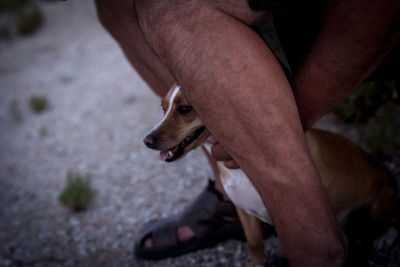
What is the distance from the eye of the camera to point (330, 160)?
4.38 ft

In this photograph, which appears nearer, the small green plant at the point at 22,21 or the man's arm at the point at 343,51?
the man's arm at the point at 343,51

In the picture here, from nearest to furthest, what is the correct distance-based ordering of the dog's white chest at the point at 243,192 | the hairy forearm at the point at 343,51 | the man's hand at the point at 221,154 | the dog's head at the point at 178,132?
the hairy forearm at the point at 343,51, the man's hand at the point at 221,154, the dog's white chest at the point at 243,192, the dog's head at the point at 178,132

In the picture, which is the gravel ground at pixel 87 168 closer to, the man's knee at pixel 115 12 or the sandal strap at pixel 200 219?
the sandal strap at pixel 200 219

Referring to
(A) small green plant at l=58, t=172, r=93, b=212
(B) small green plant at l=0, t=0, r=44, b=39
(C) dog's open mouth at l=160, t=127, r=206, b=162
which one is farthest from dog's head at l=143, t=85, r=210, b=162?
(B) small green plant at l=0, t=0, r=44, b=39

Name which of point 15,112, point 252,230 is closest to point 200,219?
point 252,230

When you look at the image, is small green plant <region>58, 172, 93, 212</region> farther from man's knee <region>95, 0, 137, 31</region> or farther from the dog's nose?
man's knee <region>95, 0, 137, 31</region>

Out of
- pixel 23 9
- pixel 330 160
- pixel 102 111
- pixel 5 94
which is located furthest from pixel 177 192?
pixel 23 9

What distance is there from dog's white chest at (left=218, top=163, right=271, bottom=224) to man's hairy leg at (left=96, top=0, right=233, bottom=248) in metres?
0.22

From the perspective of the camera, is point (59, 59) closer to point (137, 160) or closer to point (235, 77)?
point (137, 160)

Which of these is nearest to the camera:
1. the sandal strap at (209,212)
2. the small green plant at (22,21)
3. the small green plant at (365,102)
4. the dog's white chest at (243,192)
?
the dog's white chest at (243,192)

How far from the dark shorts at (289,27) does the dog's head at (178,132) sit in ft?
1.87

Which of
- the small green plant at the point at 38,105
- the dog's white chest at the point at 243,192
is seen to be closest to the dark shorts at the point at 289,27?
the dog's white chest at the point at 243,192

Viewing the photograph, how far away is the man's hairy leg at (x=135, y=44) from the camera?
1391 millimetres

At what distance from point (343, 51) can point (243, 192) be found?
28.5 inches
